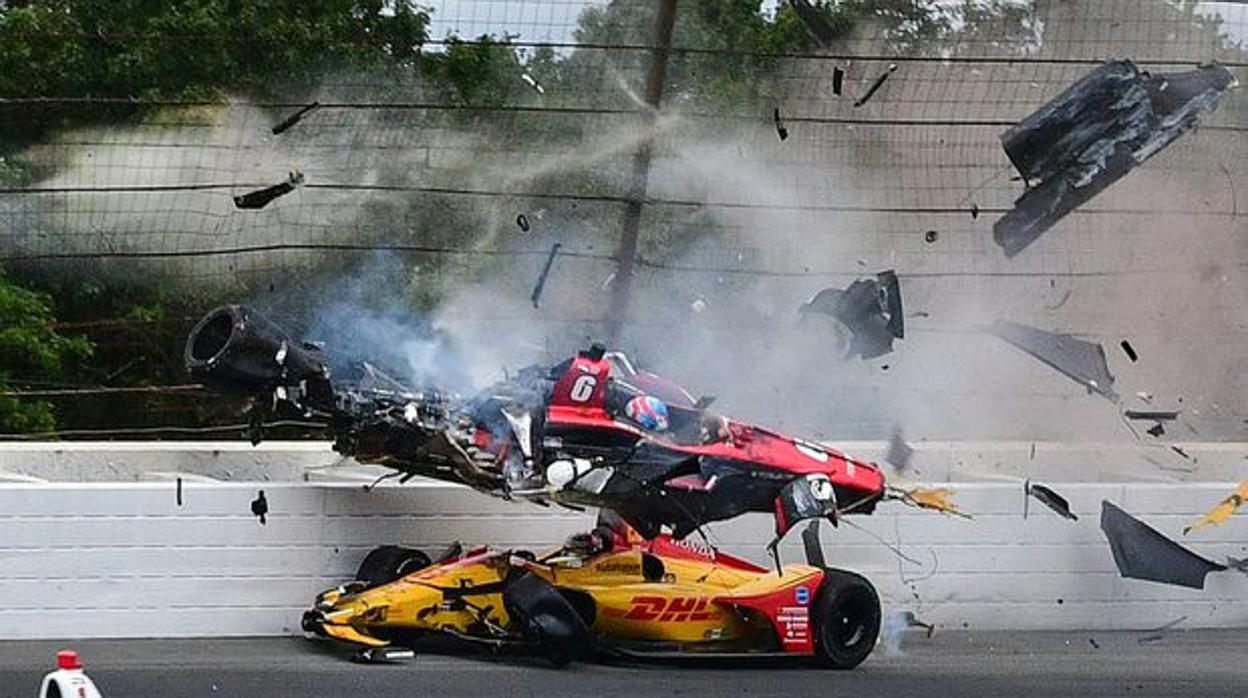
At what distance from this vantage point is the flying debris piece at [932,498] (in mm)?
11703

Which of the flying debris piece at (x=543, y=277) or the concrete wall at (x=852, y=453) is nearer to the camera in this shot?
the concrete wall at (x=852, y=453)

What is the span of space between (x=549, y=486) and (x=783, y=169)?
11.6 ft

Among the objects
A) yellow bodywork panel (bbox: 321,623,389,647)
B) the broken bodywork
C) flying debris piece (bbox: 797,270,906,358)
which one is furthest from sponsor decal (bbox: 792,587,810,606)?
flying debris piece (bbox: 797,270,906,358)

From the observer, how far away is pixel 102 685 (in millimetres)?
9500

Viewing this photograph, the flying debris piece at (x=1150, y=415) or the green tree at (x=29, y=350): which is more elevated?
the flying debris piece at (x=1150, y=415)

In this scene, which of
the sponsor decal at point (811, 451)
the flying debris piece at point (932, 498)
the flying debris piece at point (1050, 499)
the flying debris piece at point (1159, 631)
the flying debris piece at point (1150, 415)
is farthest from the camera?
the flying debris piece at point (1150, 415)

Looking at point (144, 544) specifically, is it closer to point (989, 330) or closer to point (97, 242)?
point (97, 242)

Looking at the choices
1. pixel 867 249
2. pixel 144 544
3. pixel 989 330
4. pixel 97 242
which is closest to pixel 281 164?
pixel 97 242

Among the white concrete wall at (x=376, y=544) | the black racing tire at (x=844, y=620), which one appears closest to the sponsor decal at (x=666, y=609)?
the black racing tire at (x=844, y=620)

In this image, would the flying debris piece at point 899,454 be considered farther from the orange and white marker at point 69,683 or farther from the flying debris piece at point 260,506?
the orange and white marker at point 69,683

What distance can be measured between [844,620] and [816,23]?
4.14 m

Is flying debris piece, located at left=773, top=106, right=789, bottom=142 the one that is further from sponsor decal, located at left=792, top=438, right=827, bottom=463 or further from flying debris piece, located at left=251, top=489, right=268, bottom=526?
flying debris piece, located at left=251, top=489, right=268, bottom=526

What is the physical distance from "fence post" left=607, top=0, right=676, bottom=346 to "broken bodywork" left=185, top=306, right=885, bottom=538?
2.10 metres

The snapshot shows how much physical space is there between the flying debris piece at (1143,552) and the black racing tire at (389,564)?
3.82m
